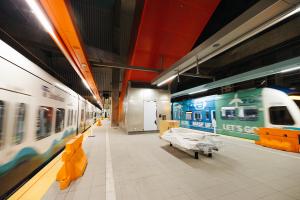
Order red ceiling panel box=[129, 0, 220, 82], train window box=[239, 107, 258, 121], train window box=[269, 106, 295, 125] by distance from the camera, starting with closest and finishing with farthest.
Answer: red ceiling panel box=[129, 0, 220, 82]
train window box=[269, 106, 295, 125]
train window box=[239, 107, 258, 121]

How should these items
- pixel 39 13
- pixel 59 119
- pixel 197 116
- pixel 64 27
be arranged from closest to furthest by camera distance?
pixel 39 13
pixel 64 27
pixel 59 119
pixel 197 116

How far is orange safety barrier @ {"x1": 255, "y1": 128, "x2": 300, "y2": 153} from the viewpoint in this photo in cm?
440

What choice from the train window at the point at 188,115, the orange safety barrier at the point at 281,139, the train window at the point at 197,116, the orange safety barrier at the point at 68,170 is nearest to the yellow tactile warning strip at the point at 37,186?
the orange safety barrier at the point at 68,170

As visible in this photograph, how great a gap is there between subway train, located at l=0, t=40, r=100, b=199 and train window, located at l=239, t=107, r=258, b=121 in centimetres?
852

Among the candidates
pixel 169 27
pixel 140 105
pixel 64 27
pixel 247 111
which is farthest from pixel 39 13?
pixel 247 111

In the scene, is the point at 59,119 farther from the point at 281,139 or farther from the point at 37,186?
the point at 281,139

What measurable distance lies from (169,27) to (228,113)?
623 centimetres

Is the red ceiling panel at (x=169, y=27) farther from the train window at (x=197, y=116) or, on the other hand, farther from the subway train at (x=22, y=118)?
the train window at (x=197, y=116)

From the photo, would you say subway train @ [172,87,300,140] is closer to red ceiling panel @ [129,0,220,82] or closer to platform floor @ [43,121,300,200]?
platform floor @ [43,121,300,200]

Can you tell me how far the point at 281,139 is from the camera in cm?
477

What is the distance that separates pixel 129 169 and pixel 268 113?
6528 mm

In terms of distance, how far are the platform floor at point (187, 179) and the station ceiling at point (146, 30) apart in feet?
10.6

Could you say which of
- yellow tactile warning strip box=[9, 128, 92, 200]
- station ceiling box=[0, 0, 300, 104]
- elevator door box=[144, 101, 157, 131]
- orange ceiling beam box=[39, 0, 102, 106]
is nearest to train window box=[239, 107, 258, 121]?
station ceiling box=[0, 0, 300, 104]

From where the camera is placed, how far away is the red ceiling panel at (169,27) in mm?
3496
